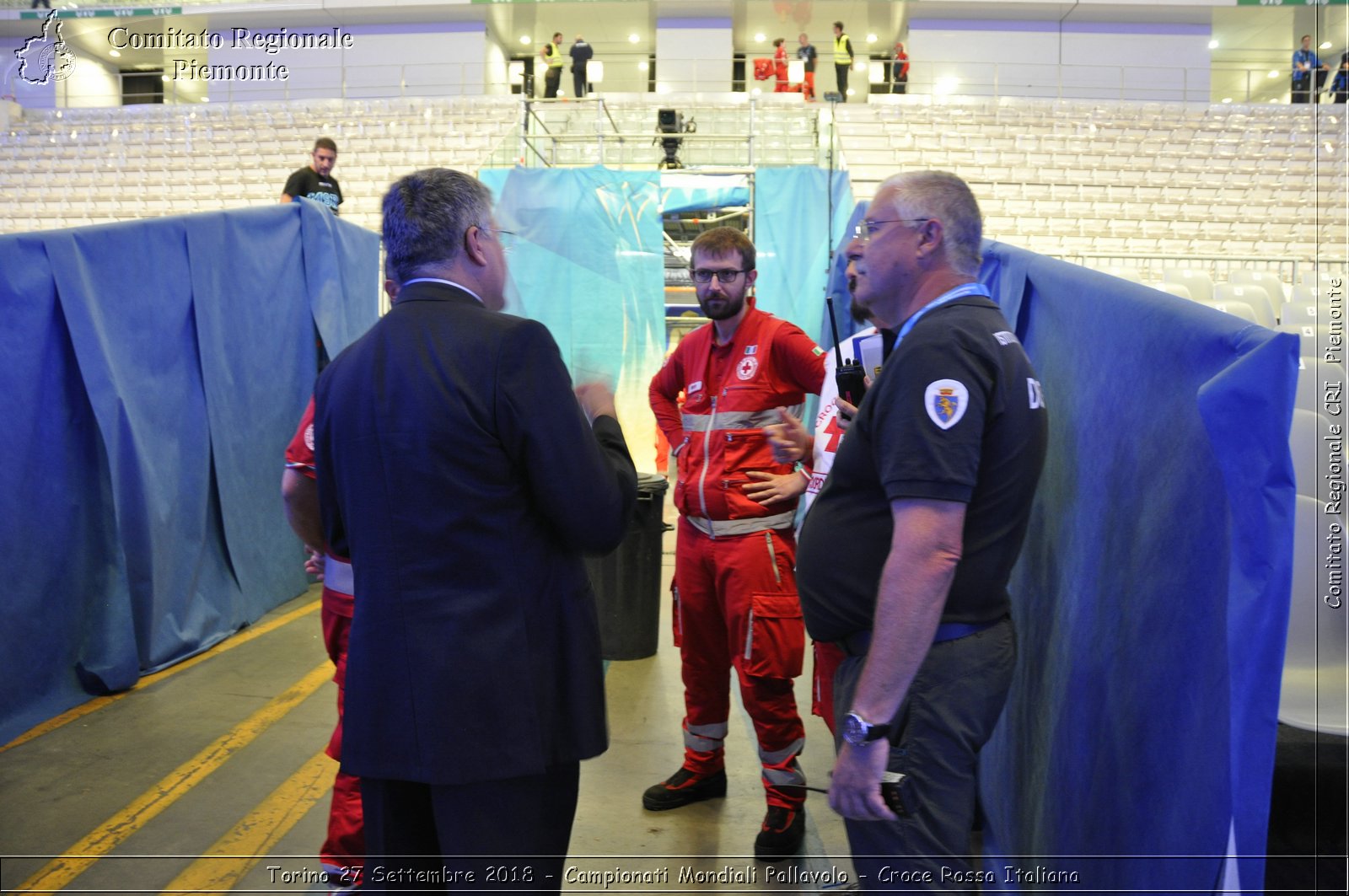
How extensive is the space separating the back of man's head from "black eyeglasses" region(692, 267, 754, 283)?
5cm

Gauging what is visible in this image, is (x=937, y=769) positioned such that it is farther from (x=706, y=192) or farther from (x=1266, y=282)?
(x=706, y=192)

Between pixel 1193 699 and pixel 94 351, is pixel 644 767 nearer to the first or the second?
pixel 1193 699

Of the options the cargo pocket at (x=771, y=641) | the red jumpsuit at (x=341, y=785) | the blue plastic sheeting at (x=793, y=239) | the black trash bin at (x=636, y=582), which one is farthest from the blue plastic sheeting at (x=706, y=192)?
the red jumpsuit at (x=341, y=785)

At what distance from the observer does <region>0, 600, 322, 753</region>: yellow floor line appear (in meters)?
4.29

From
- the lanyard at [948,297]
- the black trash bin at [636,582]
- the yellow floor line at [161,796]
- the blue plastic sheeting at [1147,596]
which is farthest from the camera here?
the black trash bin at [636,582]

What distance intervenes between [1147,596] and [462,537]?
1321mm

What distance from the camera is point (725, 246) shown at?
3.76 meters

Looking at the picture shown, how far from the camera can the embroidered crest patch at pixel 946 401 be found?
179 cm

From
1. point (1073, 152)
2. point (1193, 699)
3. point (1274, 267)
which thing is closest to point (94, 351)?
point (1193, 699)

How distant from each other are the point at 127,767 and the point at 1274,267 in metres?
Result: 16.1

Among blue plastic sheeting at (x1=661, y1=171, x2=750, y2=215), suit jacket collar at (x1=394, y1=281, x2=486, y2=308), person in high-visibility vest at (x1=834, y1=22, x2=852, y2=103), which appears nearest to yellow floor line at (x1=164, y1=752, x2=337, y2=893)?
suit jacket collar at (x1=394, y1=281, x2=486, y2=308)

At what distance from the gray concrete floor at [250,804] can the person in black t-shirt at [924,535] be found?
151 cm

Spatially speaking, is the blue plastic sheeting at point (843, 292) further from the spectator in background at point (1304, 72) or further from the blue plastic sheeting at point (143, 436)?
the spectator in background at point (1304, 72)

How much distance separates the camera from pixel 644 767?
4156mm
